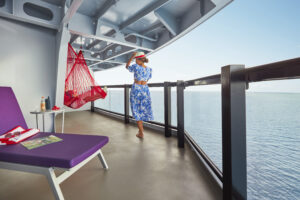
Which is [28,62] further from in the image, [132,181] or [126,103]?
[132,181]

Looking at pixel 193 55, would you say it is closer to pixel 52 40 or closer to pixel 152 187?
pixel 52 40

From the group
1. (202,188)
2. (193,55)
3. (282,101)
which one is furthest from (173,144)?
(193,55)

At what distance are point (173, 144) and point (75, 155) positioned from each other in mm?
1412

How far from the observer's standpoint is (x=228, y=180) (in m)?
0.80

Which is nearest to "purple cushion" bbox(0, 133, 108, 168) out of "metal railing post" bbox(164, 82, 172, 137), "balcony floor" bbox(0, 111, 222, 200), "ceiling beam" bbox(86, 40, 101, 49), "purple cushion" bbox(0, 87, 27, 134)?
"balcony floor" bbox(0, 111, 222, 200)

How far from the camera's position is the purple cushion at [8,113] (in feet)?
4.98

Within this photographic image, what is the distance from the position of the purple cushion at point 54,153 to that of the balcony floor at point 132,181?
31 cm

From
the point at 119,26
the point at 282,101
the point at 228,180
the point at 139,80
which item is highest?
the point at 119,26

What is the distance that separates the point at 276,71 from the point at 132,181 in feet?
4.02

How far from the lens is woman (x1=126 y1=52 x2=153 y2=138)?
8.07ft

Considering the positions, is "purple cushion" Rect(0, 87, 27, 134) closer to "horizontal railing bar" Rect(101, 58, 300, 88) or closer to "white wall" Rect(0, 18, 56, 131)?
"white wall" Rect(0, 18, 56, 131)

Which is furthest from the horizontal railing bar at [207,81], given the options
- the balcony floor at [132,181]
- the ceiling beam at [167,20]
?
the ceiling beam at [167,20]

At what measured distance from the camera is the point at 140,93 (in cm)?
250

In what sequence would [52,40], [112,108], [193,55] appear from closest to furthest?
1. [52,40]
2. [112,108]
3. [193,55]
